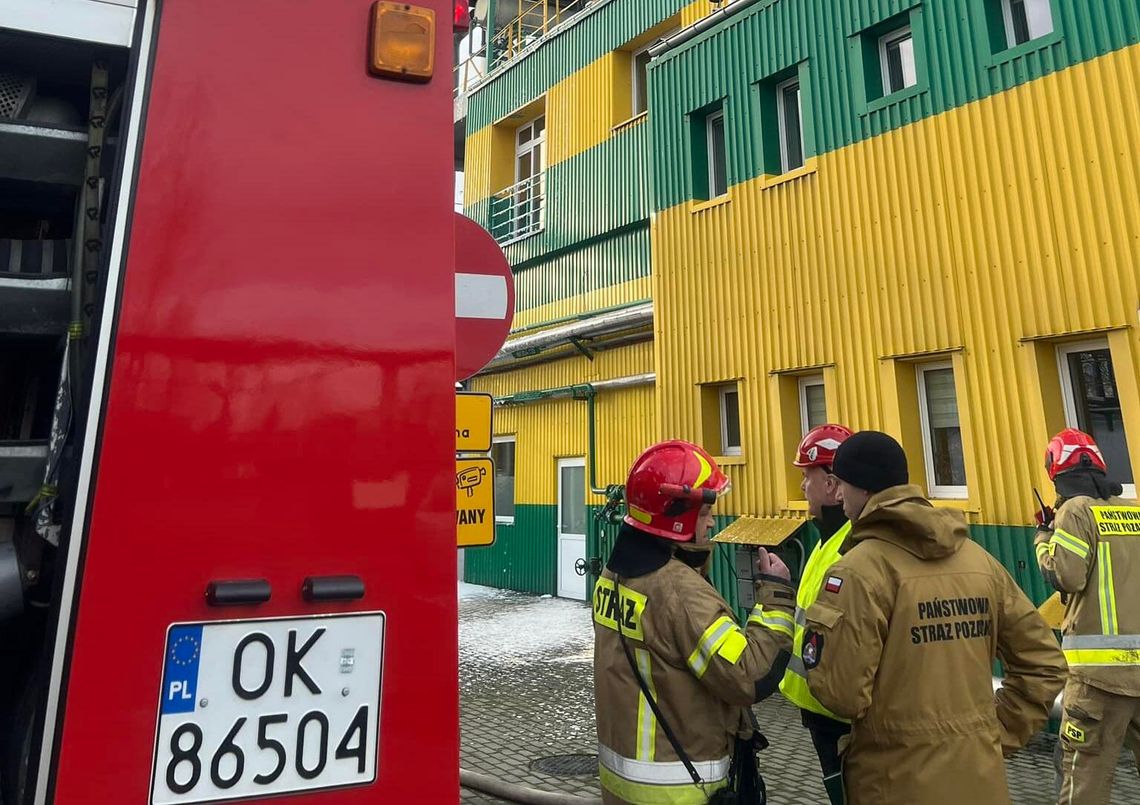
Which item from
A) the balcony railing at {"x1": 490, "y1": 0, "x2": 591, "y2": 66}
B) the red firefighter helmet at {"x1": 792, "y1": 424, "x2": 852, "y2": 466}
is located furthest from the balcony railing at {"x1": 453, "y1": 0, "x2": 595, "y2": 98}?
the red firefighter helmet at {"x1": 792, "y1": 424, "x2": 852, "y2": 466}

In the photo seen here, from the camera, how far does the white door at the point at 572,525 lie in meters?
12.9

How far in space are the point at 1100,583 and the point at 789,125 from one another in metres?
6.30

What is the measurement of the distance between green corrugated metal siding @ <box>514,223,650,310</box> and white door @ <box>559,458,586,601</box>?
120 inches

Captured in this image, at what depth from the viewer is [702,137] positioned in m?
9.65

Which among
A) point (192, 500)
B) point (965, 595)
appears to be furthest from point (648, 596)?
point (192, 500)

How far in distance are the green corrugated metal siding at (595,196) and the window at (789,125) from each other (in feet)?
9.85

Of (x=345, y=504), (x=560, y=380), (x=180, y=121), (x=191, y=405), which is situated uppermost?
(x=560, y=380)

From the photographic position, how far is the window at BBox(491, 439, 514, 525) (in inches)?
575

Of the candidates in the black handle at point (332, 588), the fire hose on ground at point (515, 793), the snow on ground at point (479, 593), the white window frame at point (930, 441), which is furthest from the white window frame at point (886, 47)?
the snow on ground at point (479, 593)

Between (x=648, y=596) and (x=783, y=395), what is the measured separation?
6.19 metres

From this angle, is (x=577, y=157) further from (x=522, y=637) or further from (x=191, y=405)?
(x=191, y=405)

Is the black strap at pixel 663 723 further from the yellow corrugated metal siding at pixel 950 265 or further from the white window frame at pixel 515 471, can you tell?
the white window frame at pixel 515 471

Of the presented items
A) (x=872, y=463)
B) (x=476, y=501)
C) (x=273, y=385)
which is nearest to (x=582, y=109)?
(x=476, y=501)

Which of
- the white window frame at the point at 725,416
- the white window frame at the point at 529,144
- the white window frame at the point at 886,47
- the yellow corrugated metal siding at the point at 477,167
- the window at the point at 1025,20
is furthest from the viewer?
the yellow corrugated metal siding at the point at 477,167
